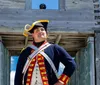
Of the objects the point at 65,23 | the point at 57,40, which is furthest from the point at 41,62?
the point at 57,40

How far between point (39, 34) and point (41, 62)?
280mm

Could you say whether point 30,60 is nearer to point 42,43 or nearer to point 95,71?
point 42,43

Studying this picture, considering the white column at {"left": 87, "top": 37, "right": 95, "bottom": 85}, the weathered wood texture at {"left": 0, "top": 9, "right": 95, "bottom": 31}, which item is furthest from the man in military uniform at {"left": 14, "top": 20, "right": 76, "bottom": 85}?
the white column at {"left": 87, "top": 37, "right": 95, "bottom": 85}

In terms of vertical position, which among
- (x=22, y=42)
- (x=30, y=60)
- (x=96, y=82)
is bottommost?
(x=96, y=82)

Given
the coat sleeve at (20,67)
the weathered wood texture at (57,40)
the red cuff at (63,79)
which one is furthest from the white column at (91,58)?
the red cuff at (63,79)

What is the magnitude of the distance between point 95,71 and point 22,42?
2427mm

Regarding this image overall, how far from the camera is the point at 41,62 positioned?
4.55 m

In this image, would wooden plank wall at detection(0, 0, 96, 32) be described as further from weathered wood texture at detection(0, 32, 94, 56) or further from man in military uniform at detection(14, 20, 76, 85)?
man in military uniform at detection(14, 20, 76, 85)

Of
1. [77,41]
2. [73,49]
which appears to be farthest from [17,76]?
[73,49]

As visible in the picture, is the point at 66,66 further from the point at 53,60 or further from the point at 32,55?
the point at 32,55

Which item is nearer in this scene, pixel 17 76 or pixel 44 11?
pixel 17 76

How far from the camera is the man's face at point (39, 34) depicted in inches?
179

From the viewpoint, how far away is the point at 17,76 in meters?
4.57

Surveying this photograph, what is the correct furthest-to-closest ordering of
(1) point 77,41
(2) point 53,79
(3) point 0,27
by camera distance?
(1) point 77,41 → (3) point 0,27 → (2) point 53,79
